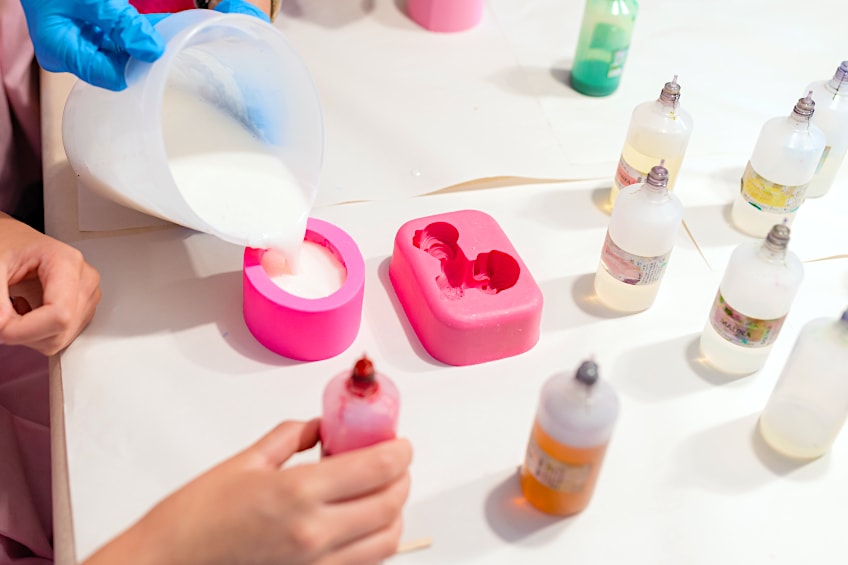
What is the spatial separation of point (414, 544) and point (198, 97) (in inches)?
22.3

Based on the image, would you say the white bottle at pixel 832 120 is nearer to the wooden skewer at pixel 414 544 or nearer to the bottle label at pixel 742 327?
the bottle label at pixel 742 327

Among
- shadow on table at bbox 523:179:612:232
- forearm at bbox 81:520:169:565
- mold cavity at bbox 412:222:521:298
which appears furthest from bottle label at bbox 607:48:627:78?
forearm at bbox 81:520:169:565

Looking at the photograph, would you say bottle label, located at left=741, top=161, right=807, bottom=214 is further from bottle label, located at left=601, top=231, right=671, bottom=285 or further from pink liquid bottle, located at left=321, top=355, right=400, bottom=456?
pink liquid bottle, located at left=321, top=355, right=400, bottom=456

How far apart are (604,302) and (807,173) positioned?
0.30 meters

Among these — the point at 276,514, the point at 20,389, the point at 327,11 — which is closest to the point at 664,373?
the point at 276,514

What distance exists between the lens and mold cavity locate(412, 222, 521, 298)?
0.98m

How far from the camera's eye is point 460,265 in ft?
3.26

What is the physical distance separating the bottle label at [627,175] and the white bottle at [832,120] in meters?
0.25

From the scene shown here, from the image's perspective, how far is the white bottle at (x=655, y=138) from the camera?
1.06 meters

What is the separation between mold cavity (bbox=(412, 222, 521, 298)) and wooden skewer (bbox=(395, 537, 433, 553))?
0.30m

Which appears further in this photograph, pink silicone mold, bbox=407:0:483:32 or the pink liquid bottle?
pink silicone mold, bbox=407:0:483:32

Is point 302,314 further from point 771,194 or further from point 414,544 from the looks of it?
point 771,194

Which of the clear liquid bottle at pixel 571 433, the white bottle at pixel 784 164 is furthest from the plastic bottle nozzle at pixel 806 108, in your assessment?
the clear liquid bottle at pixel 571 433

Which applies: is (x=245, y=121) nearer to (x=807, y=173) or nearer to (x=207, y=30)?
(x=207, y=30)
